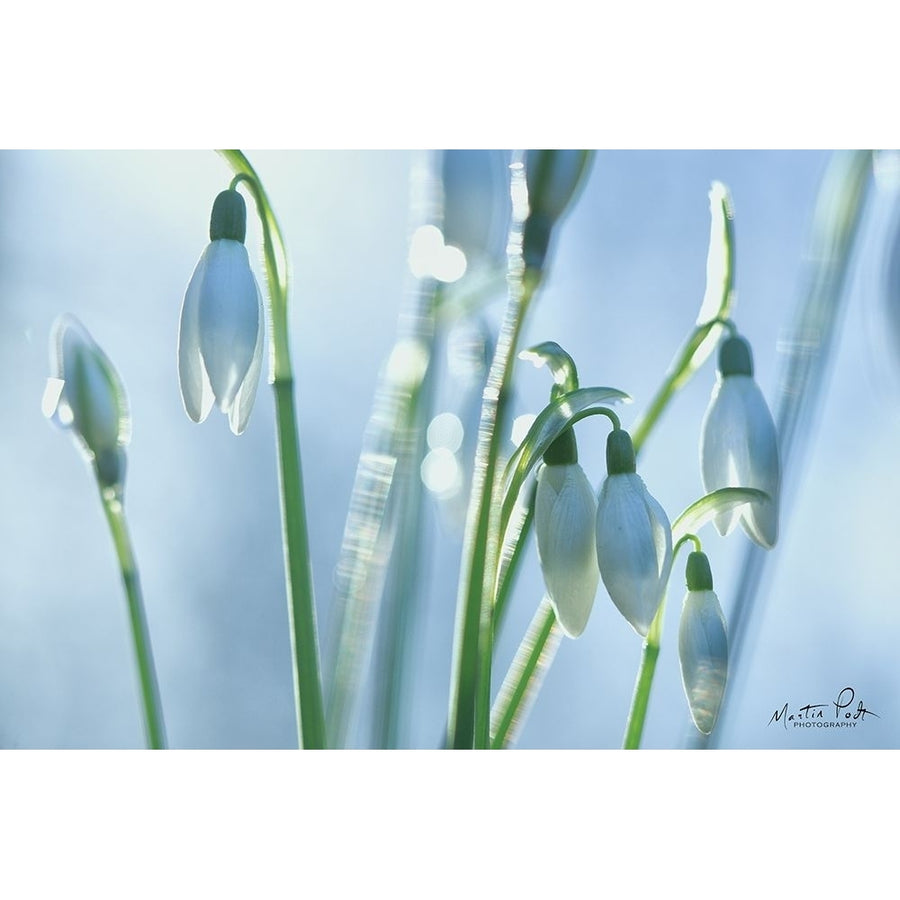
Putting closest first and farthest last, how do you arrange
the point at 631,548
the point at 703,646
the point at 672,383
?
the point at 631,548 < the point at 703,646 < the point at 672,383

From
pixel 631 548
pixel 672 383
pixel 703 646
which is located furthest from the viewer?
pixel 672 383

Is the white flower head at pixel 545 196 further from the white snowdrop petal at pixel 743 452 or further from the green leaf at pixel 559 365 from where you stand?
the white snowdrop petal at pixel 743 452

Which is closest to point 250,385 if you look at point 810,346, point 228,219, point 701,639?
→ point 228,219

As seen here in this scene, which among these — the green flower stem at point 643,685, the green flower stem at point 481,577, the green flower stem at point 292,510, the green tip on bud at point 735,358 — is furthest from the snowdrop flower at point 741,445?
the green flower stem at point 292,510

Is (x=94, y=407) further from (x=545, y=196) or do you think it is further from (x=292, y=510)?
(x=545, y=196)
